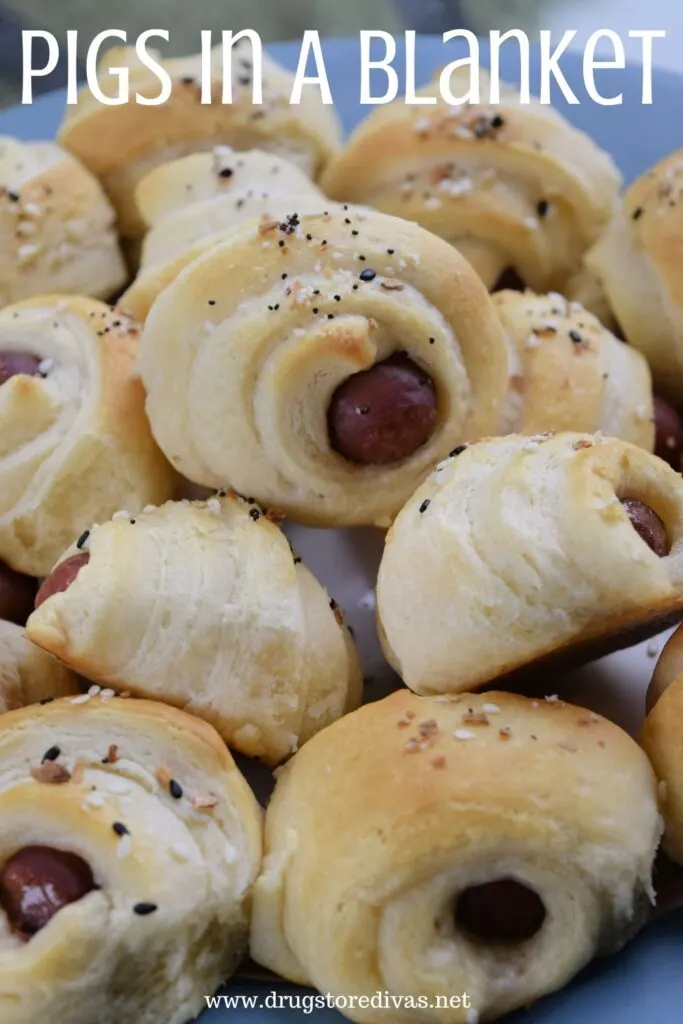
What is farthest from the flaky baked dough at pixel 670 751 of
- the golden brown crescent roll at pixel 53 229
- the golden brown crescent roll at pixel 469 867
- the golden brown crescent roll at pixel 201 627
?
the golden brown crescent roll at pixel 53 229

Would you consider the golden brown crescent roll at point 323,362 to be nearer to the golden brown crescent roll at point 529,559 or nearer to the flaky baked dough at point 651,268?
the golden brown crescent roll at point 529,559

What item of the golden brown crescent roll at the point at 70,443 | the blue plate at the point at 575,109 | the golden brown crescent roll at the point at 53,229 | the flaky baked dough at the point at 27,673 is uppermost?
the blue plate at the point at 575,109

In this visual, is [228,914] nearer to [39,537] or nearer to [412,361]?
[39,537]

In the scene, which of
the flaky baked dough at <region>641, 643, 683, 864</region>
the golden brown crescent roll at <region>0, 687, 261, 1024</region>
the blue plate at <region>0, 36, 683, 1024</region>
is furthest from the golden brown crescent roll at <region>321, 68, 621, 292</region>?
the golden brown crescent roll at <region>0, 687, 261, 1024</region>

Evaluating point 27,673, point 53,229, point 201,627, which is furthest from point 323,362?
point 53,229

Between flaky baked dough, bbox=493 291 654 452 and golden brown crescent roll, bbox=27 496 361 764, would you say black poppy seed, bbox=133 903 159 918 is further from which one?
flaky baked dough, bbox=493 291 654 452
